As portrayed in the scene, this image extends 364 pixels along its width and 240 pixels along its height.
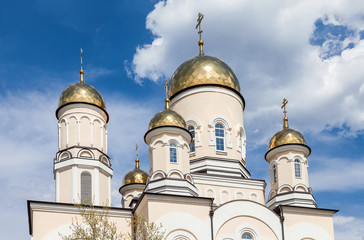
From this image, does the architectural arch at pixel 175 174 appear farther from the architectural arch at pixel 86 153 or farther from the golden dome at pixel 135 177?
the golden dome at pixel 135 177

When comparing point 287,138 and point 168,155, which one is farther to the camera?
point 287,138

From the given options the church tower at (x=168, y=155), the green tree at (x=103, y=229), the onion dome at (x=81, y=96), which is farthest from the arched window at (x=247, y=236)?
the onion dome at (x=81, y=96)

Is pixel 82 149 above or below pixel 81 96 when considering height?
below

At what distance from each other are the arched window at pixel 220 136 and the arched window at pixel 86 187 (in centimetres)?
569

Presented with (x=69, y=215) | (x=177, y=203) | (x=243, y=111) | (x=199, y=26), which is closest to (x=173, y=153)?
(x=177, y=203)

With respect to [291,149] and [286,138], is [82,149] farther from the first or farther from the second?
[291,149]

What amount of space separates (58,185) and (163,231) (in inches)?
211

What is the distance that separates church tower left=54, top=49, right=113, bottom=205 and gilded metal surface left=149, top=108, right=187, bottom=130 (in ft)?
9.04

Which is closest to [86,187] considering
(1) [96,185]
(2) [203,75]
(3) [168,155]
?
(1) [96,185]

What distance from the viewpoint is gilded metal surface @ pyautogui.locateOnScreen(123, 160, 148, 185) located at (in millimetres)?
30250

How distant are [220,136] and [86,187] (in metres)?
6.23

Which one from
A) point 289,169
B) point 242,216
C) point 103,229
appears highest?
point 289,169

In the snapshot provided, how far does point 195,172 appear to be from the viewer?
25125 mm

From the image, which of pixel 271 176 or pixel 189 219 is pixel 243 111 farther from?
pixel 189 219
